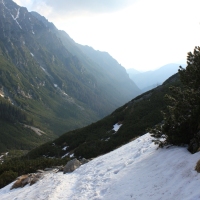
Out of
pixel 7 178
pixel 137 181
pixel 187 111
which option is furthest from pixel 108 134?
pixel 137 181

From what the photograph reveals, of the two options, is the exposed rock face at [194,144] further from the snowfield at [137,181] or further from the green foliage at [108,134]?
the green foliage at [108,134]

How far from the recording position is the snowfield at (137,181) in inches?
370

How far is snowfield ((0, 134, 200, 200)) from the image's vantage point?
9.39 meters

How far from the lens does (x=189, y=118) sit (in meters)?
12.8

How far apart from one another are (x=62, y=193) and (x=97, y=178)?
240 centimetres

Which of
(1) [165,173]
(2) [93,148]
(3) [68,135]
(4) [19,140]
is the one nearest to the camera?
(1) [165,173]

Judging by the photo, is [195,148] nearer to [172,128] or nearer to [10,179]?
[172,128]

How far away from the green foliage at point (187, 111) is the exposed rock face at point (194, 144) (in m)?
0.55

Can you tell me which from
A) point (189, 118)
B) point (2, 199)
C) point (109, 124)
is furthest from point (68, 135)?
point (189, 118)

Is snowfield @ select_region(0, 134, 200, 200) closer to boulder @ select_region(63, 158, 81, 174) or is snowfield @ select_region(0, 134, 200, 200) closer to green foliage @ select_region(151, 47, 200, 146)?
green foliage @ select_region(151, 47, 200, 146)

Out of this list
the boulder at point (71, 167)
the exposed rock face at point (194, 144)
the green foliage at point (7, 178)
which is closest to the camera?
the exposed rock face at point (194, 144)

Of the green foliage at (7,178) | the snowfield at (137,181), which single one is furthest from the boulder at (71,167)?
the green foliage at (7,178)

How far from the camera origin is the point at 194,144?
38.7 ft

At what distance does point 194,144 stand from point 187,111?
84.7 inches
